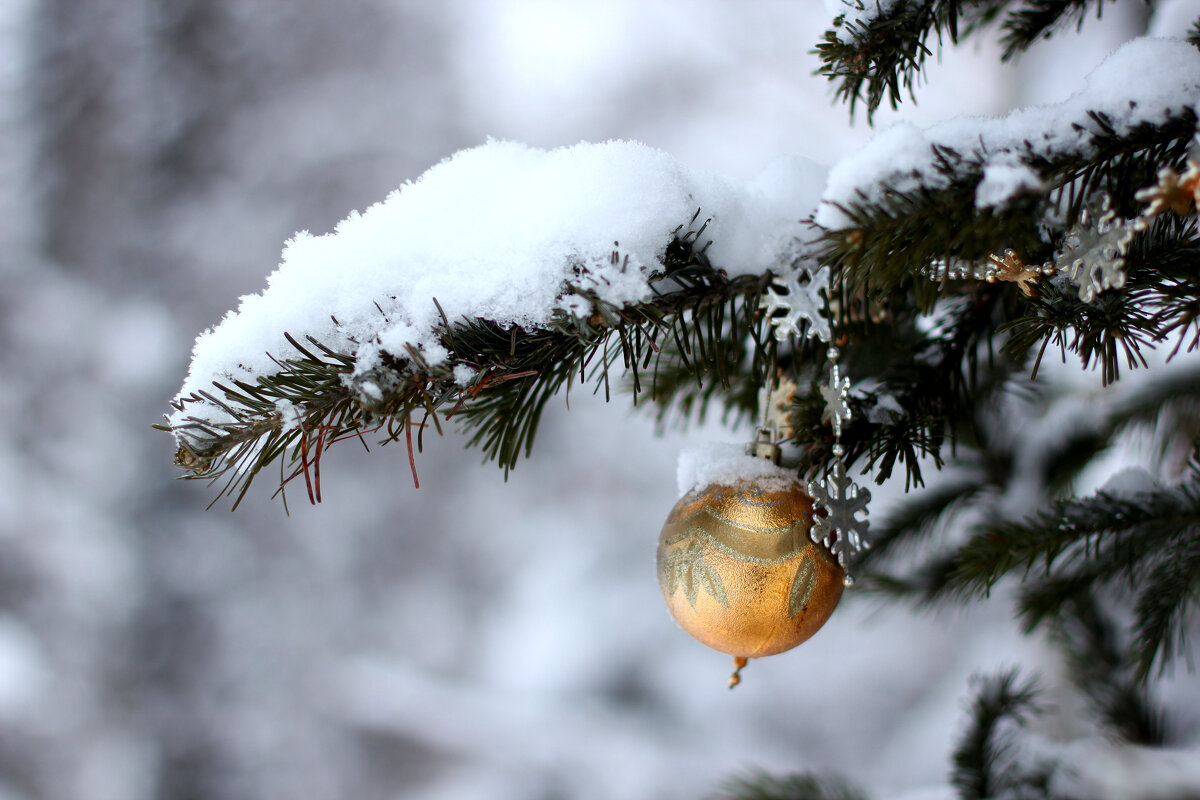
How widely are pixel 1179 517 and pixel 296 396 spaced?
53 centimetres

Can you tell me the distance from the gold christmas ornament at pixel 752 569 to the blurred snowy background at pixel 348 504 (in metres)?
1.49

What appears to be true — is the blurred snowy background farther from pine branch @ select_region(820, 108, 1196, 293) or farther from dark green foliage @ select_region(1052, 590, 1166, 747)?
pine branch @ select_region(820, 108, 1196, 293)

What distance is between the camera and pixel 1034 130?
30 centimetres

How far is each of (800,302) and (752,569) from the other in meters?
0.14

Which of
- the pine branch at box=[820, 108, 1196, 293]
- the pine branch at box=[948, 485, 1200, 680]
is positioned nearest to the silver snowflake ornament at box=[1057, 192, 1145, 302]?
the pine branch at box=[820, 108, 1196, 293]

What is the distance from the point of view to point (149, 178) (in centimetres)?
179

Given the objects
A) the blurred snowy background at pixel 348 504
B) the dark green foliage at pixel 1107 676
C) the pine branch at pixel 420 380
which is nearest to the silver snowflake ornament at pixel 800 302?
the pine branch at pixel 420 380

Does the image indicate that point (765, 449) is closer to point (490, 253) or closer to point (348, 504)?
point (490, 253)

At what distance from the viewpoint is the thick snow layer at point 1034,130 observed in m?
0.29

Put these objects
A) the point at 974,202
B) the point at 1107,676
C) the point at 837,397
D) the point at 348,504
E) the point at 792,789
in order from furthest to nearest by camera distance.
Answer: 1. the point at 348,504
2. the point at 1107,676
3. the point at 792,789
4. the point at 837,397
5. the point at 974,202

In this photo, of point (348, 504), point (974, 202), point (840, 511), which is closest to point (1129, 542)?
point (840, 511)

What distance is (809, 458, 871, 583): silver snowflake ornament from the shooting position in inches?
15.5

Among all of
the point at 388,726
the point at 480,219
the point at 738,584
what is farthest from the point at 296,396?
the point at 388,726

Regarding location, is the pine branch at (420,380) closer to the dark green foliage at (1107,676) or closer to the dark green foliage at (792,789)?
the dark green foliage at (792,789)
